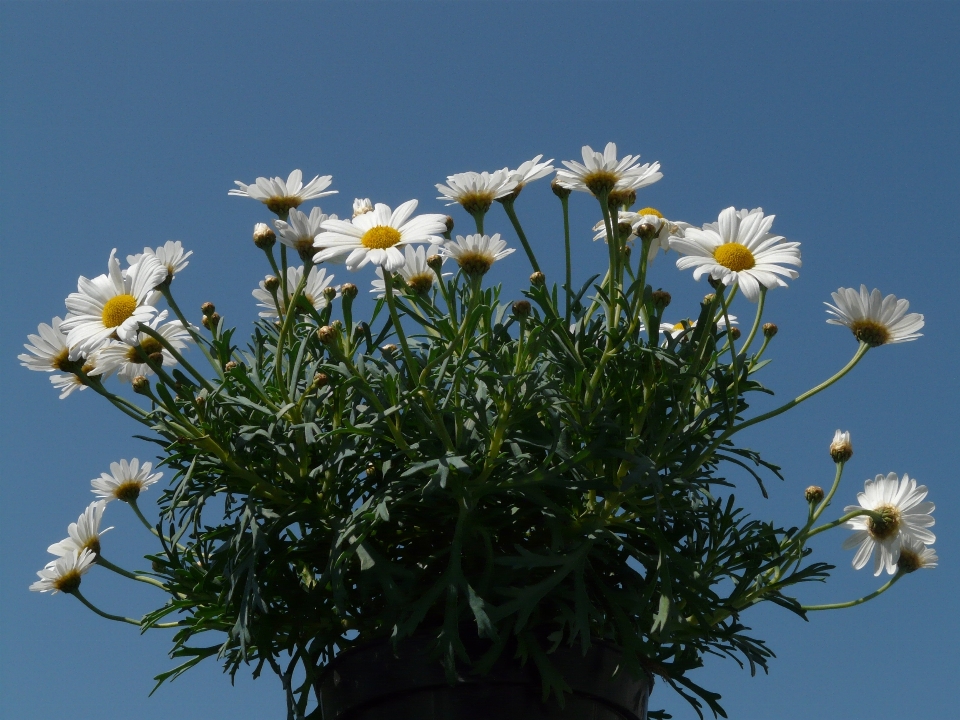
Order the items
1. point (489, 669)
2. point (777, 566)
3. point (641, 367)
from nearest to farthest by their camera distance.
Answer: point (489, 669) < point (641, 367) < point (777, 566)

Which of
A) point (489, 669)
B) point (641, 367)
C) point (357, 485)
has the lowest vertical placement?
point (489, 669)

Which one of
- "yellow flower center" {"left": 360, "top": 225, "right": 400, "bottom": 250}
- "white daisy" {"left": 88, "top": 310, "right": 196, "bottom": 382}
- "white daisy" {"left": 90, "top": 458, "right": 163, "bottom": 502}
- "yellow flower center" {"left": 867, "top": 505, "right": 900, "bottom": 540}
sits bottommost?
"white daisy" {"left": 90, "top": 458, "right": 163, "bottom": 502}

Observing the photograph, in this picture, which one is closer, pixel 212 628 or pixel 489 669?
pixel 489 669

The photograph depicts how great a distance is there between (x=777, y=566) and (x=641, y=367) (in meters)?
0.40

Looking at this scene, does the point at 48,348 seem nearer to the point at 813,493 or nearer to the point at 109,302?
the point at 109,302

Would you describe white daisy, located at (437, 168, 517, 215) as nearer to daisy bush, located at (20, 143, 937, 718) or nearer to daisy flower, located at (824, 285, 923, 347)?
daisy bush, located at (20, 143, 937, 718)

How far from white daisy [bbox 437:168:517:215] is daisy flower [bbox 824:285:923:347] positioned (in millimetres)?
529

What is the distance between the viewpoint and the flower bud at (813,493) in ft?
5.93

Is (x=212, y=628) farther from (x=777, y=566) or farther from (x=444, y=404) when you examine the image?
(x=777, y=566)

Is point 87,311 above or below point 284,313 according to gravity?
below

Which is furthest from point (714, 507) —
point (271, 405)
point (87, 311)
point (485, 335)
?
point (87, 311)

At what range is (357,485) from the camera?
5.62 ft

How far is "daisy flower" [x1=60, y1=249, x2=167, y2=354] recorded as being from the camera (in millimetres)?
1550

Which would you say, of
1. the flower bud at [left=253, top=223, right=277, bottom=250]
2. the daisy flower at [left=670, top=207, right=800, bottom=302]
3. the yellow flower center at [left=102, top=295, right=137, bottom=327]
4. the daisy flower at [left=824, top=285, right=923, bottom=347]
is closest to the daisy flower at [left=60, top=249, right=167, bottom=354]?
the yellow flower center at [left=102, top=295, right=137, bottom=327]
